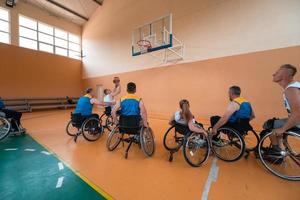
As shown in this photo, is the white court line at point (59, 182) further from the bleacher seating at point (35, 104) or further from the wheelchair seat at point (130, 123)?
the bleacher seating at point (35, 104)

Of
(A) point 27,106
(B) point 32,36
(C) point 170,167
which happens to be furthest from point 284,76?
(B) point 32,36

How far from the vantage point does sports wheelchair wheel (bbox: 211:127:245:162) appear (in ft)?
6.58

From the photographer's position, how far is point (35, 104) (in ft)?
25.6

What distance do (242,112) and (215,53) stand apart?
3321 mm

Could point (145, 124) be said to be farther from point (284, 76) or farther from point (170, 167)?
point (284, 76)

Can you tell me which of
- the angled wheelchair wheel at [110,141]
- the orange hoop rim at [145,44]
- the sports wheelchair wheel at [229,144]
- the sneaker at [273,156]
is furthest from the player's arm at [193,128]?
the orange hoop rim at [145,44]

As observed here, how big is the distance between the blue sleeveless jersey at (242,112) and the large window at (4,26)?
9.78 meters

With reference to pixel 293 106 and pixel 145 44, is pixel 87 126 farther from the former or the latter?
pixel 145 44

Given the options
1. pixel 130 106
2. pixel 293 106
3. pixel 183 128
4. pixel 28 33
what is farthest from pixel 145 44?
pixel 28 33

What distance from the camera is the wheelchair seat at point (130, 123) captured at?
2.19 metres

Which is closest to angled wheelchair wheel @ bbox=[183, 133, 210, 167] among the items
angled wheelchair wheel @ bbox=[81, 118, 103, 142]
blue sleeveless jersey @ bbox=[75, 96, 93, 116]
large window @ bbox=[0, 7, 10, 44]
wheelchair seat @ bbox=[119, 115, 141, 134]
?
wheelchair seat @ bbox=[119, 115, 141, 134]

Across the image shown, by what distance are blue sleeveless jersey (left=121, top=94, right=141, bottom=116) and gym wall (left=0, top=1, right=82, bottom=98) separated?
7.94 metres

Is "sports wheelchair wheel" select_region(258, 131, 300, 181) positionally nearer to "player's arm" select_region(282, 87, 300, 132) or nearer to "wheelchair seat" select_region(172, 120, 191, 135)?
"player's arm" select_region(282, 87, 300, 132)

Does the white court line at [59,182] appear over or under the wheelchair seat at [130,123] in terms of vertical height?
under
